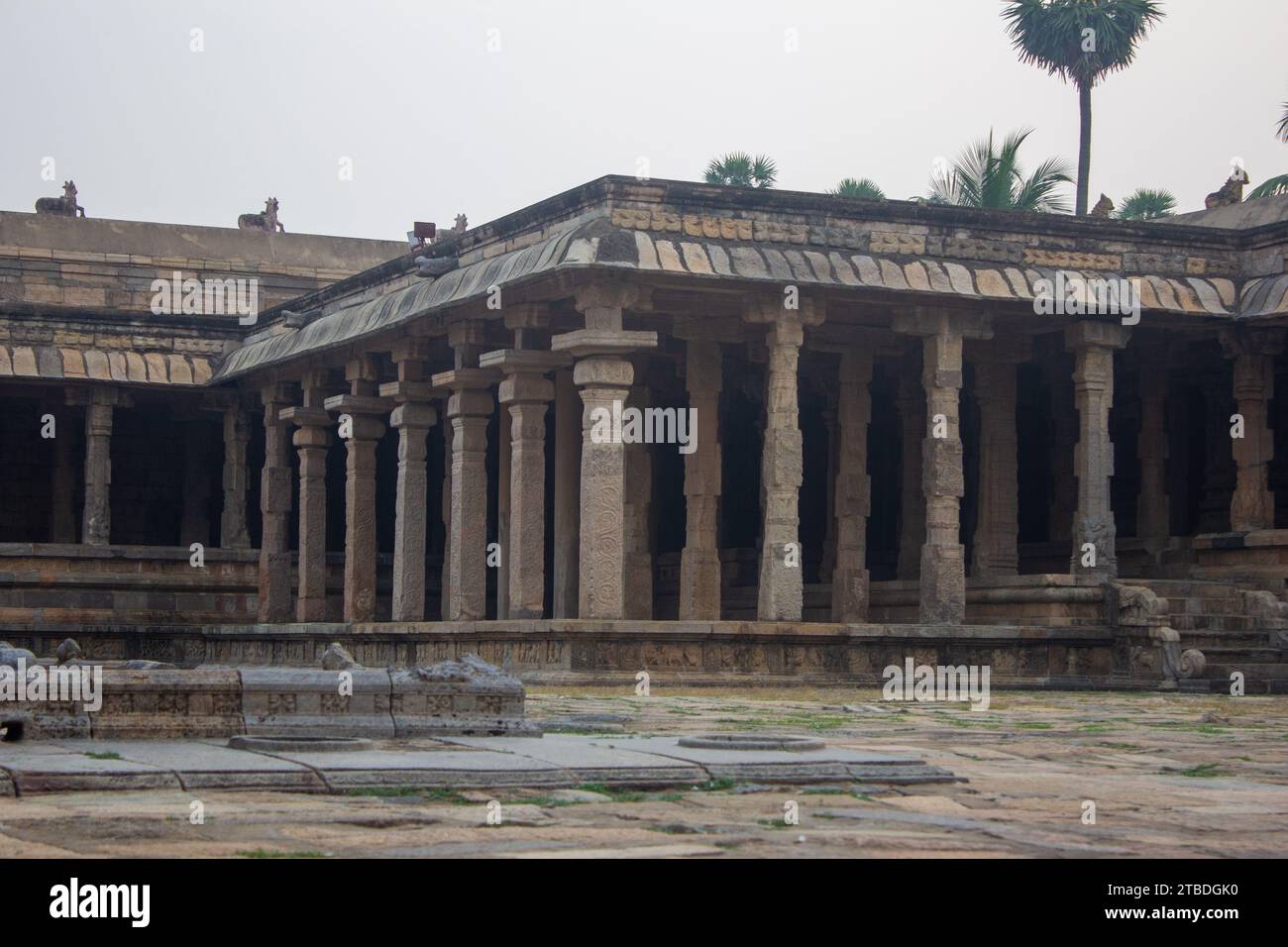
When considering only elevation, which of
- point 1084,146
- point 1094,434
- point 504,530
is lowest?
point 504,530

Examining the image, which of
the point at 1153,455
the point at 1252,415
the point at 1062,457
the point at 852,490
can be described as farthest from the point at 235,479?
the point at 1252,415

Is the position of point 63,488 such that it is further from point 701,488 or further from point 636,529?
point 701,488

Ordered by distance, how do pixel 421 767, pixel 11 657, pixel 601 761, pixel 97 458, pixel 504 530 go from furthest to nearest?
pixel 97 458
pixel 504 530
pixel 11 657
pixel 601 761
pixel 421 767

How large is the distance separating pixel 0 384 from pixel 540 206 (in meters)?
11.9

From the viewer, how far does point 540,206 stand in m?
20.1

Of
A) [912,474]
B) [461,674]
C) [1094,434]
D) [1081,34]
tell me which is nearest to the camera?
[461,674]

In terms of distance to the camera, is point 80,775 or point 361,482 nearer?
point 80,775

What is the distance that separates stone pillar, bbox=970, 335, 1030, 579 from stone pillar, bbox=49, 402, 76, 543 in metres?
14.6

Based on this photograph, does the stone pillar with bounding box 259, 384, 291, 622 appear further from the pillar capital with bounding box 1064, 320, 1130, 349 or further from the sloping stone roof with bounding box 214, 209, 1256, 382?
the pillar capital with bounding box 1064, 320, 1130, 349

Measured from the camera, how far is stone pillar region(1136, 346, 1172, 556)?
25453mm

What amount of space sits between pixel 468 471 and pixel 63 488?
11584 millimetres

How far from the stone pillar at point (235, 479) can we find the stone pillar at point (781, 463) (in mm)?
11594

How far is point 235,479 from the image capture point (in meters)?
29.5

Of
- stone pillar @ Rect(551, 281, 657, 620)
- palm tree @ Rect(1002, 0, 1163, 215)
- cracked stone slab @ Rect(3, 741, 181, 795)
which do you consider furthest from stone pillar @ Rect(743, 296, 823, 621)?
palm tree @ Rect(1002, 0, 1163, 215)
